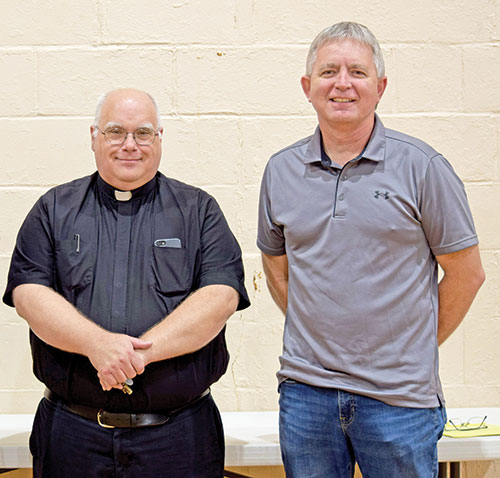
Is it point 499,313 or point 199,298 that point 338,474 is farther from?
point 499,313

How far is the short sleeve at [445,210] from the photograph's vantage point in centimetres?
170

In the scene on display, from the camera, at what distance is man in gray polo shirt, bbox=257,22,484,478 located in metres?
1.70

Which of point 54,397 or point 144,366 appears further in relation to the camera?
point 54,397

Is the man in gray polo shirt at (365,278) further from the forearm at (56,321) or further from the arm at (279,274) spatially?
the forearm at (56,321)

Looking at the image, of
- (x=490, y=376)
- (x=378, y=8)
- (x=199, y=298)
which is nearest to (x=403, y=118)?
(x=378, y=8)

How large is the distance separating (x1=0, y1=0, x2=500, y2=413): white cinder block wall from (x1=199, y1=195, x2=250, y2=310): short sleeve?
0.75 metres

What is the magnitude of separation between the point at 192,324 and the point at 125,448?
1.30 feet

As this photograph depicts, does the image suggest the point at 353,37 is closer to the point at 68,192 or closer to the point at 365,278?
the point at 365,278

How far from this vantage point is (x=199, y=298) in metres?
1.88

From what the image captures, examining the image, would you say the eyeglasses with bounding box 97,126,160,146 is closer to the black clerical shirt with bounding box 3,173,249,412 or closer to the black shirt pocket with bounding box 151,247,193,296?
the black clerical shirt with bounding box 3,173,249,412

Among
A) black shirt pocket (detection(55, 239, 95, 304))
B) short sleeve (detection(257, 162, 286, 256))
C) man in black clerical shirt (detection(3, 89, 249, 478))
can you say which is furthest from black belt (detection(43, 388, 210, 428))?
short sleeve (detection(257, 162, 286, 256))

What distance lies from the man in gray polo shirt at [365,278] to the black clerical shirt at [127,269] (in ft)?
0.92

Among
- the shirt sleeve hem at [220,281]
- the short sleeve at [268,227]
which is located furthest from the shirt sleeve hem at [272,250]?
the shirt sleeve hem at [220,281]

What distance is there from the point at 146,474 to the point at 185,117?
56.7 inches
